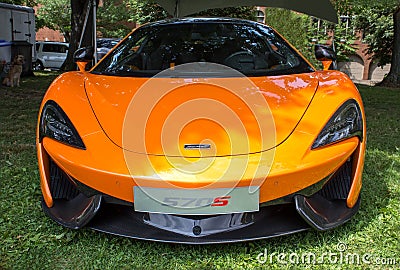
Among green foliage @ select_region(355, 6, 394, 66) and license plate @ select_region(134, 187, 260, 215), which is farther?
green foliage @ select_region(355, 6, 394, 66)

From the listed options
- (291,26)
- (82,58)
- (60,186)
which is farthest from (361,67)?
(60,186)

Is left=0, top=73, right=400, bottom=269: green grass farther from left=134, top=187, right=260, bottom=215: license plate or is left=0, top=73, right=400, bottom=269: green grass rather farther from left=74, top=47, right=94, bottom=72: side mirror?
left=74, top=47, right=94, bottom=72: side mirror

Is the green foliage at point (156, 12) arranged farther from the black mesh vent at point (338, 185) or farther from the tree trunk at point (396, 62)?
the black mesh vent at point (338, 185)

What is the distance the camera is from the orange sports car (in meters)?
1.80

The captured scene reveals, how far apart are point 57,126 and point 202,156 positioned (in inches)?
31.0

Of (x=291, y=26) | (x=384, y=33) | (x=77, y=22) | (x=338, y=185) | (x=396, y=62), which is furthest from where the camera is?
(x=384, y=33)

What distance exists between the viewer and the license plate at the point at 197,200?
69.4 inches

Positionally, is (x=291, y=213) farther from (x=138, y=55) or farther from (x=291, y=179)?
(x=138, y=55)

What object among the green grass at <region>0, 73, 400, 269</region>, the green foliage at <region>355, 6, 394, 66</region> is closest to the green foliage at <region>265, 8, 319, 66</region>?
the green foliage at <region>355, 6, 394, 66</region>

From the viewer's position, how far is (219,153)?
187 centimetres

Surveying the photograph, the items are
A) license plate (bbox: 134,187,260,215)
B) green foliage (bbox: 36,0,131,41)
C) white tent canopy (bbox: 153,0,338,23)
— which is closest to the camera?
license plate (bbox: 134,187,260,215)

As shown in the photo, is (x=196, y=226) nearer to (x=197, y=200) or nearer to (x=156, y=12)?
(x=197, y=200)

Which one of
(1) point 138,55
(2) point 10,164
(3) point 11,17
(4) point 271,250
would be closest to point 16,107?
(2) point 10,164

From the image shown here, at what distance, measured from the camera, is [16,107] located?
6074 millimetres
